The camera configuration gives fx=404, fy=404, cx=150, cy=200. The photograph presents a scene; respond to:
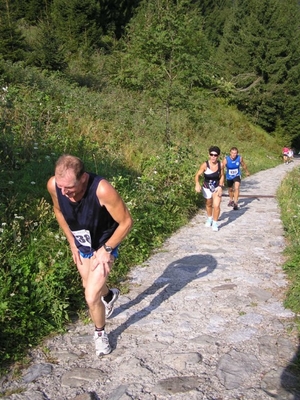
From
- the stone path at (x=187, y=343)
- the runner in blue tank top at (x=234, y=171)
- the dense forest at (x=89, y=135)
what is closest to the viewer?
the stone path at (x=187, y=343)

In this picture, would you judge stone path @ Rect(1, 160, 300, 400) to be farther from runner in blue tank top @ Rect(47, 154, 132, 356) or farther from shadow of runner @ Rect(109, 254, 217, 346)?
runner in blue tank top @ Rect(47, 154, 132, 356)

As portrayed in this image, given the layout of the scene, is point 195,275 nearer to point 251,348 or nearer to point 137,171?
point 251,348

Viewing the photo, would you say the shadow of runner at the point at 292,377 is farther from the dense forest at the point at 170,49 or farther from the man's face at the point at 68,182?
the dense forest at the point at 170,49

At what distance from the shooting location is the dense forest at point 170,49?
1118 cm

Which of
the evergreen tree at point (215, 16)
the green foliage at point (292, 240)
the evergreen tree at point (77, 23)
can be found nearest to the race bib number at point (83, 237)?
the green foliage at point (292, 240)

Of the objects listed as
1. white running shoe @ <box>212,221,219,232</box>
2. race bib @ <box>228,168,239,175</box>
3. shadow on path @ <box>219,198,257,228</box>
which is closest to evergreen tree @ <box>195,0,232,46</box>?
shadow on path @ <box>219,198,257,228</box>

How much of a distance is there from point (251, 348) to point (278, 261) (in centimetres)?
265

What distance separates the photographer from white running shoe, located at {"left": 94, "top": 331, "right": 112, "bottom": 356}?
11.9ft

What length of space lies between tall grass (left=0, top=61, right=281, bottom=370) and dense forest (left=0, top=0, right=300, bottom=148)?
54.7 inches

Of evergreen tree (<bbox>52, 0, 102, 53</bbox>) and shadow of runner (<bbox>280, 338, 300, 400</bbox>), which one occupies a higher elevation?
evergreen tree (<bbox>52, 0, 102, 53</bbox>)

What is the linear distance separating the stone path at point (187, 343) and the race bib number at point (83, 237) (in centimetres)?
101

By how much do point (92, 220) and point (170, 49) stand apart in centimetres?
877

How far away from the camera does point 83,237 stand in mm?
3541

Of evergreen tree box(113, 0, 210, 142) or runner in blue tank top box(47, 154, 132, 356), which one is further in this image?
evergreen tree box(113, 0, 210, 142)
